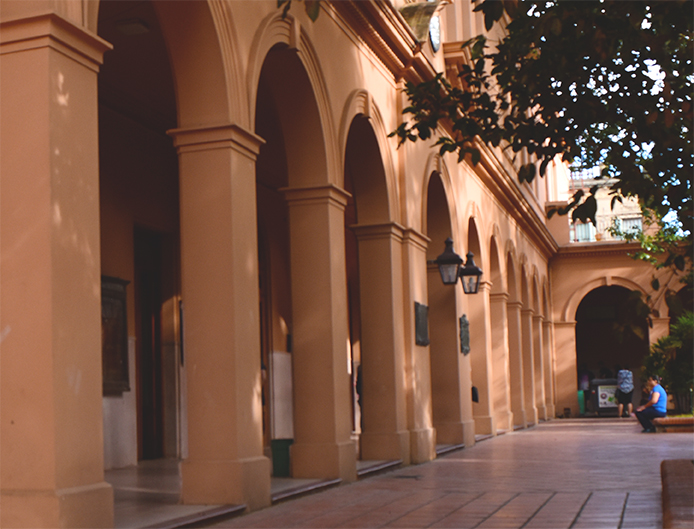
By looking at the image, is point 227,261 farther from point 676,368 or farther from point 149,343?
point 676,368

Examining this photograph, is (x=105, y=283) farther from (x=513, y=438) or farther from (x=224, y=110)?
(x=513, y=438)

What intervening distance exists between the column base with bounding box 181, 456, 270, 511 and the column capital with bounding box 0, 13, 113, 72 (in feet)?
10.8

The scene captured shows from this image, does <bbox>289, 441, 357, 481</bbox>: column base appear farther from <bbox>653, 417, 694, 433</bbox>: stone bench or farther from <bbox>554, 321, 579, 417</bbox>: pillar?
<bbox>554, 321, 579, 417</bbox>: pillar

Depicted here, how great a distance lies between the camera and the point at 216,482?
7.36m

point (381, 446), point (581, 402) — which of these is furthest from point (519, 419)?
point (381, 446)

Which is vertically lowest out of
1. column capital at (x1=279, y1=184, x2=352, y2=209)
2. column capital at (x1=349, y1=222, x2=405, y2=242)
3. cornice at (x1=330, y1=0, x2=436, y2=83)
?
column capital at (x1=349, y1=222, x2=405, y2=242)

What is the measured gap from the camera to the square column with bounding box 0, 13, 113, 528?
5324mm

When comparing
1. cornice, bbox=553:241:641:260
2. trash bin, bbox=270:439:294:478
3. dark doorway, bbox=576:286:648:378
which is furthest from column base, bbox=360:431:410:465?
dark doorway, bbox=576:286:648:378

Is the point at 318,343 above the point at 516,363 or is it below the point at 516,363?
above

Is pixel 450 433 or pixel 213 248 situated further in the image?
pixel 450 433

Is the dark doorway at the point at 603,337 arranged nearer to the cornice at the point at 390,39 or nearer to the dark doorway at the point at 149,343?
the cornice at the point at 390,39

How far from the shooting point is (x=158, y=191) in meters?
13.0

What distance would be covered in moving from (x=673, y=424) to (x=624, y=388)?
30.3ft

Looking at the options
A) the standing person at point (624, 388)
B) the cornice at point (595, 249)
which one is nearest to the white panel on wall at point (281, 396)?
the standing person at point (624, 388)
